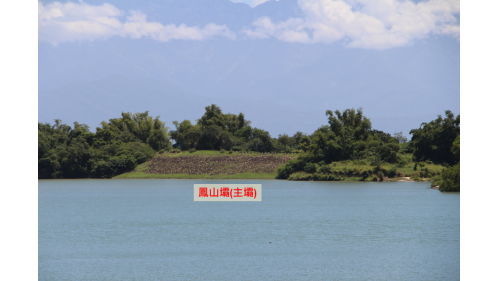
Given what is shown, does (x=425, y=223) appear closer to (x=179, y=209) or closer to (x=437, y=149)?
(x=179, y=209)

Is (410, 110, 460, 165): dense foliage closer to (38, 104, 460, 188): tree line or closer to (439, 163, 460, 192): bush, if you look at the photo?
(38, 104, 460, 188): tree line

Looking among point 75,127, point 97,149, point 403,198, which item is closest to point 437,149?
point 403,198

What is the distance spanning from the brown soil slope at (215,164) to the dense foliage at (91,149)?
3.76 m

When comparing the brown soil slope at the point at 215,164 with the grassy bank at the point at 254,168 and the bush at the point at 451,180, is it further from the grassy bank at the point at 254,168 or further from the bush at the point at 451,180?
the bush at the point at 451,180

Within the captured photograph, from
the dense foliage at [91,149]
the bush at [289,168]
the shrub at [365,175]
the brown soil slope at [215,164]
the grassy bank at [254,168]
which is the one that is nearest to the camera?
the grassy bank at [254,168]

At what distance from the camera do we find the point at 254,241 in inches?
751

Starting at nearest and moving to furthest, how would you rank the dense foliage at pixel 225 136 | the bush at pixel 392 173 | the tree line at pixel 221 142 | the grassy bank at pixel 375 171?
the grassy bank at pixel 375 171 < the bush at pixel 392 173 < the tree line at pixel 221 142 < the dense foliage at pixel 225 136

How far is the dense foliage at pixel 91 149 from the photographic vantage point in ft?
237

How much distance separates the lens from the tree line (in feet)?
195

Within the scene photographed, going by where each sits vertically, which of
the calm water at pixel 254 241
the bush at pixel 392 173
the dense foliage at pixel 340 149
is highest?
the dense foliage at pixel 340 149

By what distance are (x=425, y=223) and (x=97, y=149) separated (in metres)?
63.6

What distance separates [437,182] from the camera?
43.6m

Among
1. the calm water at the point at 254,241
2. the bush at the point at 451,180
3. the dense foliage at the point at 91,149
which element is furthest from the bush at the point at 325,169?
the dense foliage at the point at 91,149

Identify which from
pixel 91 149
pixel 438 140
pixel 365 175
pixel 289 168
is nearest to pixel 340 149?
pixel 365 175
